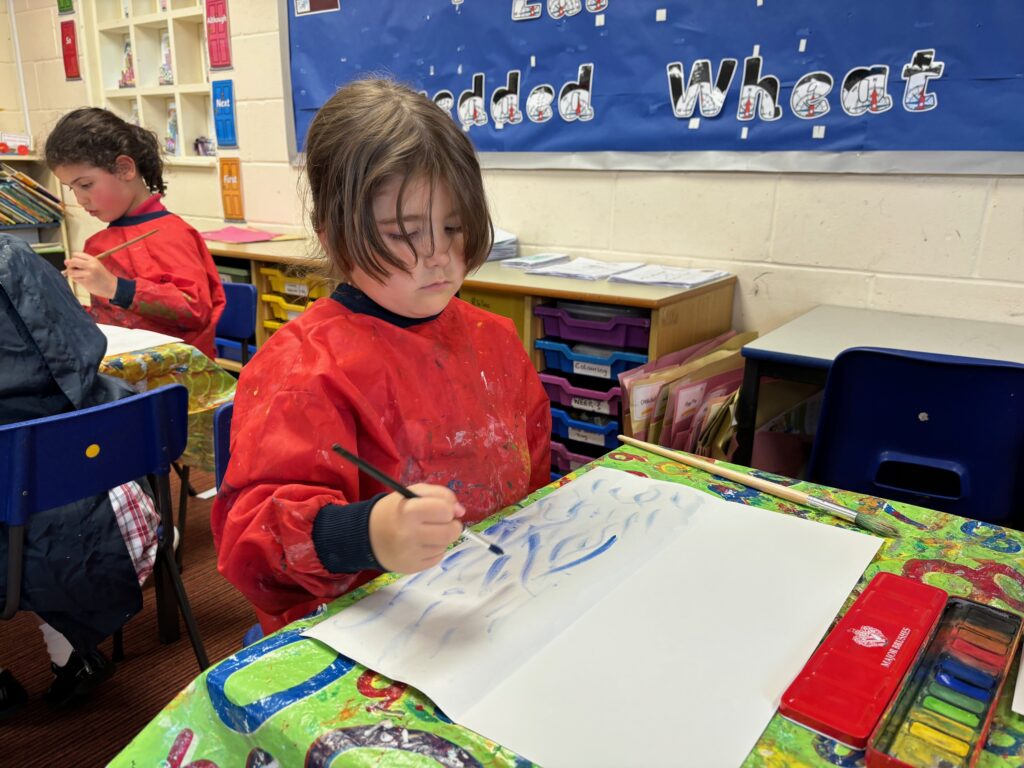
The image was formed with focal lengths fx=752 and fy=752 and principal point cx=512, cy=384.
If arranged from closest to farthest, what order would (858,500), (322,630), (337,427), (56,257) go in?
(322,630) < (337,427) < (858,500) < (56,257)

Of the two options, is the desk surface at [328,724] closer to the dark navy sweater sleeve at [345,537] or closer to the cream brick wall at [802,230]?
the dark navy sweater sleeve at [345,537]

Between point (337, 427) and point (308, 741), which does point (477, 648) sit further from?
point (337, 427)

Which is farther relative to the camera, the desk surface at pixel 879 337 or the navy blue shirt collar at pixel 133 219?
the navy blue shirt collar at pixel 133 219

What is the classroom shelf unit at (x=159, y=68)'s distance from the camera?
11.9ft

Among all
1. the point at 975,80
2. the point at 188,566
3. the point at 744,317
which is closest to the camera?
the point at 975,80

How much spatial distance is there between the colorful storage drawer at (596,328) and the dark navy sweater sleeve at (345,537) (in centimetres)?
149

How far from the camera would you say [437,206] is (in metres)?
0.82

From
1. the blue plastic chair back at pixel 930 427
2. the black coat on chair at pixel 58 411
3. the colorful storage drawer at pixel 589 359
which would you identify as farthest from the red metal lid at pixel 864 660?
the colorful storage drawer at pixel 589 359

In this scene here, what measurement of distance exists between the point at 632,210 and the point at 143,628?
1850 millimetres

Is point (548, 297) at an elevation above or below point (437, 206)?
below

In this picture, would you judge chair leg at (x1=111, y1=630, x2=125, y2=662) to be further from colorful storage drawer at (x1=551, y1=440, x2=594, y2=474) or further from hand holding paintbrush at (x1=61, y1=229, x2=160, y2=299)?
colorful storage drawer at (x1=551, y1=440, x2=594, y2=474)

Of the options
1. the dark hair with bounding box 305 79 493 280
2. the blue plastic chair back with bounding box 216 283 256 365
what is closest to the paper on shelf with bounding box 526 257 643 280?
the blue plastic chair back with bounding box 216 283 256 365

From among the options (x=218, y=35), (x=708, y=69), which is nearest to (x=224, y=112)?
(x=218, y=35)

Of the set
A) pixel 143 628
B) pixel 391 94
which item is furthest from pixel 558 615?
pixel 143 628
